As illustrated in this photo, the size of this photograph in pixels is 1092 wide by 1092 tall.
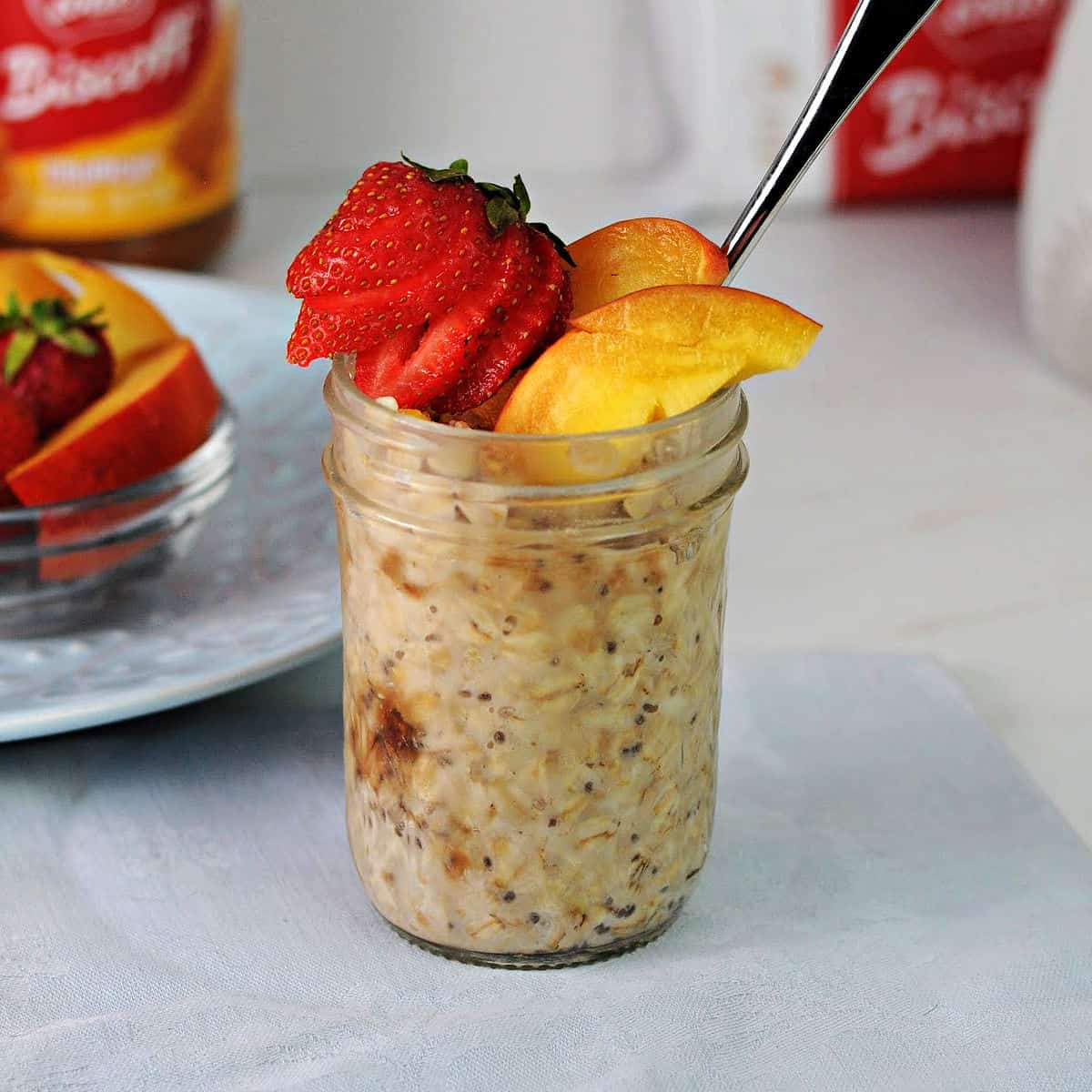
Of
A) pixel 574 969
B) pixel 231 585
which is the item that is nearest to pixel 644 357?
pixel 574 969

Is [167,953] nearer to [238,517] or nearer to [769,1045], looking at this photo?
[769,1045]

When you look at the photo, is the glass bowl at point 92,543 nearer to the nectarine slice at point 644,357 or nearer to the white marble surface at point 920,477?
the white marble surface at point 920,477

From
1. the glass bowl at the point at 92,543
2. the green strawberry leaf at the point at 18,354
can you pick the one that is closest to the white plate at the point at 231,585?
the glass bowl at the point at 92,543

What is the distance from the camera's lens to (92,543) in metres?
0.75

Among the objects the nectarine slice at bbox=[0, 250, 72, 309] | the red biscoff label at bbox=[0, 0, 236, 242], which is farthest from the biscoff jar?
the nectarine slice at bbox=[0, 250, 72, 309]

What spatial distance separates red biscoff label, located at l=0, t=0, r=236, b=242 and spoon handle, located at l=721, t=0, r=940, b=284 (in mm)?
722

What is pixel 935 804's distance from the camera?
652 mm

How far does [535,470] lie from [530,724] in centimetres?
8

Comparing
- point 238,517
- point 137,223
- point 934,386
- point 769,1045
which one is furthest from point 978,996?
point 137,223

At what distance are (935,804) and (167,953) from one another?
0.97ft

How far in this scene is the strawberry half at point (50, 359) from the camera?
2.52 feet

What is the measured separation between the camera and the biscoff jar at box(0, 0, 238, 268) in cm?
112

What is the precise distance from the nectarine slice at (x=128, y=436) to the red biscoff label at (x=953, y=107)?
0.72m

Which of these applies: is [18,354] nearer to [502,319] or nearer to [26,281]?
[26,281]
